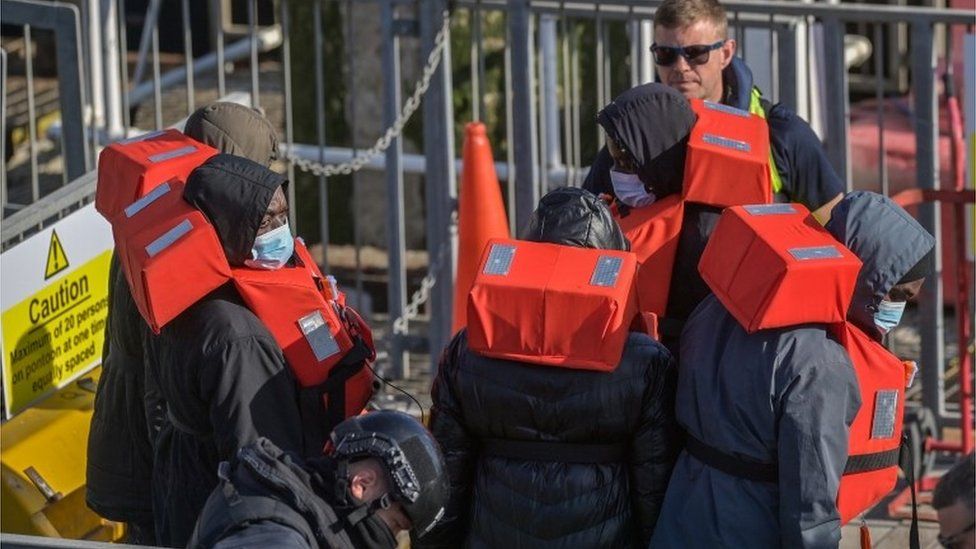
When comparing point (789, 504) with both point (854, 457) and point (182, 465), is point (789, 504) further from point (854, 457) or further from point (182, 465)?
point (182, 465)

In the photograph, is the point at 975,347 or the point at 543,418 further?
the point at 975,347

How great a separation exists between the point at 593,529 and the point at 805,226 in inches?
33.3

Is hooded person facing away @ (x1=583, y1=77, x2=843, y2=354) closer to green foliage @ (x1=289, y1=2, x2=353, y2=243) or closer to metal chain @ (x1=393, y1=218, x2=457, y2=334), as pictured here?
metal chain @ (x1=393, y1=218, x2=457, y2=334)

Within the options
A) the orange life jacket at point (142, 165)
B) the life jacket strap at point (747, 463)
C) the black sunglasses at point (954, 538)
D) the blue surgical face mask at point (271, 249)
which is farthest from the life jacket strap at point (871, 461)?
the orange life jacket at point (142, 165)

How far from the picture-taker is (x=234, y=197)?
4.44 m

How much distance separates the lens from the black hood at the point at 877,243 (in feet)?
13.7

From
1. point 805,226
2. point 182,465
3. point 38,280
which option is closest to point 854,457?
point 805,226

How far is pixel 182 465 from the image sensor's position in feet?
14.9

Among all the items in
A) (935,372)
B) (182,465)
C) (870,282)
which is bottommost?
(935,372)


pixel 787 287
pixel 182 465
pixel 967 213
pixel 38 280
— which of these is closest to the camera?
pixel 787 287

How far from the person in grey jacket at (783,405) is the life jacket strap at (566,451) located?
0.15 meters

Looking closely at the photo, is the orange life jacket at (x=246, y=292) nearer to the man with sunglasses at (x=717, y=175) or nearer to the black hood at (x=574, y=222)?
the black hood at (x=574, y=222)

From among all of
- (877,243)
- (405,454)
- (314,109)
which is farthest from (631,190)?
(314,109)

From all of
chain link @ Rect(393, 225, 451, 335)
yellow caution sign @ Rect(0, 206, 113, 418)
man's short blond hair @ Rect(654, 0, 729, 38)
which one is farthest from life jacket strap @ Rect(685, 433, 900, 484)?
chain link @ Rect(393, 225, 451, 335)
